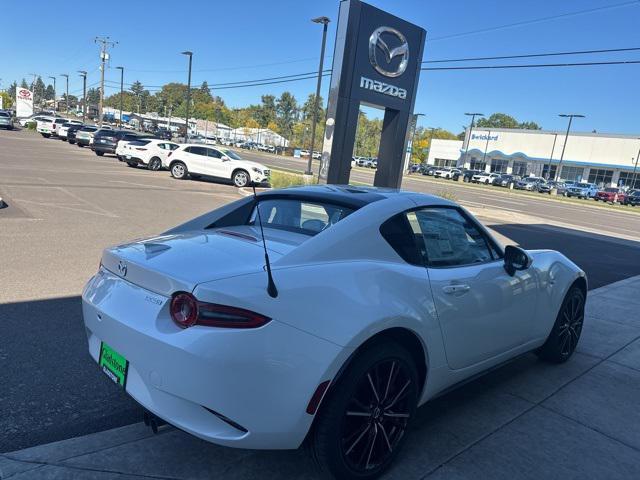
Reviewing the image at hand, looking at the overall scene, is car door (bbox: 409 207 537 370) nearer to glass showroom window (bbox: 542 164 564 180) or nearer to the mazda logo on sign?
the mazda logo on sign

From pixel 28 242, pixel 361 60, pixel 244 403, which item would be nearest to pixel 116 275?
pixel 244 403

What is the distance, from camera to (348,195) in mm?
3533

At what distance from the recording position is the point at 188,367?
7.60 ft

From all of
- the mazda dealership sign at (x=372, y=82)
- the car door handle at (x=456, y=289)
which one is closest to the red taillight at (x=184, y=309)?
the car door handle at (x=456, y=289)

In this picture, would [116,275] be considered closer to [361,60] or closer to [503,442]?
[503,442]

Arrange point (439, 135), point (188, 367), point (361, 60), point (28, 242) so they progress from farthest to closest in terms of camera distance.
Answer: point (439, 135) → point (361, 60) → point (28, 242) → point (188, 367)

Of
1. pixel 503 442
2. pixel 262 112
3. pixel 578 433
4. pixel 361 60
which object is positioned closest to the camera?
pixel 503 442

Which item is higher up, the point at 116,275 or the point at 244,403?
the point at 116,275

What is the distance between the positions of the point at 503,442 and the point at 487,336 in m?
0.69

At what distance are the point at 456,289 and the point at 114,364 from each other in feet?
6.70

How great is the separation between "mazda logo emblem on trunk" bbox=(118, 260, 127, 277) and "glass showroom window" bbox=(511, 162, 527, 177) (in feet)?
269

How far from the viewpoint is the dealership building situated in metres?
67.7

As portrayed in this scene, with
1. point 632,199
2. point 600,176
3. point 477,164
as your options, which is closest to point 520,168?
point 477,164

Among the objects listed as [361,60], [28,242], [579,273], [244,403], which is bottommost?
[28,242]
